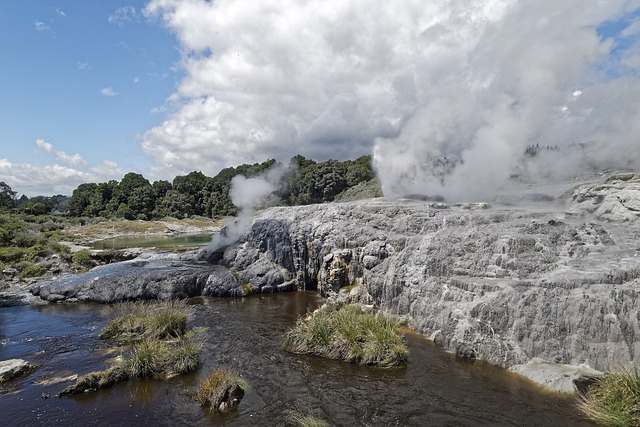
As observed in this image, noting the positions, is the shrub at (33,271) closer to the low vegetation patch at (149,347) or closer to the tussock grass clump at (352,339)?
the low vegetation patch at (149,347)

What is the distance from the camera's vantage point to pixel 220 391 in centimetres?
905

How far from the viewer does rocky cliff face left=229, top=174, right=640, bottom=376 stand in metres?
10.2

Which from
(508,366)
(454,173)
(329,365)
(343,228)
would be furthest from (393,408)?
(454,173)

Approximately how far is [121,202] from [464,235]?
273 feet

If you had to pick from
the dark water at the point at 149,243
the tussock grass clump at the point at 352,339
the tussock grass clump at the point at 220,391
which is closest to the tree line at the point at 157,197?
the dark water at the point at 149,243

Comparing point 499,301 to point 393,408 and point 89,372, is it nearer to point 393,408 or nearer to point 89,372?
point 393,408

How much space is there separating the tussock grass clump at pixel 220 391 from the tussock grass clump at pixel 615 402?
25.0 feet

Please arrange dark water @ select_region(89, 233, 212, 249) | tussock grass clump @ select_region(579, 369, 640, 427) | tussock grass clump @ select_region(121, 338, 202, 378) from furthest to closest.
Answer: dark water @ select_region(89, 233, 212, 249), tussock grass clump @ select_region(121, 338, 202, 378), tussock grass clump @ select_region(579, 369, 640, 427)

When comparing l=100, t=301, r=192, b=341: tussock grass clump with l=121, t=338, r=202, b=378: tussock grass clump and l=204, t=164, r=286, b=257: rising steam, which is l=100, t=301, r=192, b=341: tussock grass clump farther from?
l=204, t=164, r=286, b=257: rising steam

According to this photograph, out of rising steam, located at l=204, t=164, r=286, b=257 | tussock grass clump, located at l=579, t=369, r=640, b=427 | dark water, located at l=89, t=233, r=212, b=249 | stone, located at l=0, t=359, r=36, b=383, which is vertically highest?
rising steam, located at l=204, t=164, r=286, b=257

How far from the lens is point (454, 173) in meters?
21.8

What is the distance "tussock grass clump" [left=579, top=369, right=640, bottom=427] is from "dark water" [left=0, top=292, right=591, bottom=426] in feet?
1.11

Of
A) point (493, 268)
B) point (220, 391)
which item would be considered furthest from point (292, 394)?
point (493, 268)

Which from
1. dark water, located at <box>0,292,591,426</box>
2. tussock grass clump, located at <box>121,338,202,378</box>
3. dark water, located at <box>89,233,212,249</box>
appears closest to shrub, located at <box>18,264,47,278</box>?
dark water, located at <box>0,292,591,426</box>
